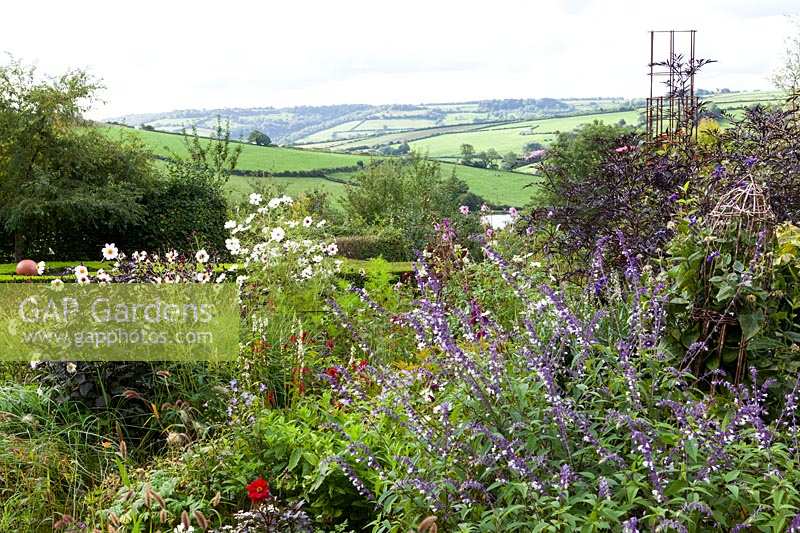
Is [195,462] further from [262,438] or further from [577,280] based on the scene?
[577,280]

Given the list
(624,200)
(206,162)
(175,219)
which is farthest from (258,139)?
(624,200)

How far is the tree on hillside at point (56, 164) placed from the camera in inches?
546

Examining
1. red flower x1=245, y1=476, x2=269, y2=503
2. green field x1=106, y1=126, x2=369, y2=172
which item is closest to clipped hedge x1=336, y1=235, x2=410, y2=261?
red flower x1=245, y1=476, x2=269, y2=503

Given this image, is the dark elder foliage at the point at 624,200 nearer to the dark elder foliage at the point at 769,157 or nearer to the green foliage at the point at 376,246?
the dark elder foliage at the point at 769,157

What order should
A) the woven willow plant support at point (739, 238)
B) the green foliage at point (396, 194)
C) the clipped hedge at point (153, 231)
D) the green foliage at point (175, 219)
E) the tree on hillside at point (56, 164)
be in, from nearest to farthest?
1. the woven willow plant support at point (739, 238)
2. the tree on hillside at point (56, 164)
3. the clipped hedge at point (153, 231)
4. the green foliage at point (175, 219)
5. the green foliage at point (396, 194)

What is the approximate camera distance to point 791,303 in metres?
3.55

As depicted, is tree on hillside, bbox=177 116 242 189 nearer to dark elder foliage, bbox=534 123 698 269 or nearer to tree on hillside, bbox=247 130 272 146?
dark elder foliage, bbox=534 123 698 269

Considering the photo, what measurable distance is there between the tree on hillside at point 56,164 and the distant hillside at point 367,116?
2668cm

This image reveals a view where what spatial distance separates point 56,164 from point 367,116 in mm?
33493

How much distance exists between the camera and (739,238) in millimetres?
3674

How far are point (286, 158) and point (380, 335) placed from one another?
27.0m

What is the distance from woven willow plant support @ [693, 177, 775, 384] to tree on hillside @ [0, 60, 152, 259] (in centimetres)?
1190

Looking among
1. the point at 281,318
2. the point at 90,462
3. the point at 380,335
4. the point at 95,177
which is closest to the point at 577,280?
the point at 380,335


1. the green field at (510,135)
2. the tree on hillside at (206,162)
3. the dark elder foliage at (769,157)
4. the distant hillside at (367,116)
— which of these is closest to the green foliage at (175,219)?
the tree on hillside at (206,162)
